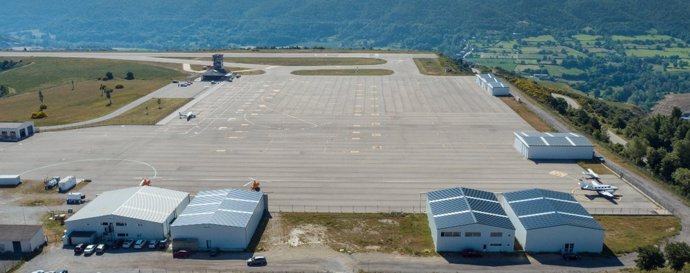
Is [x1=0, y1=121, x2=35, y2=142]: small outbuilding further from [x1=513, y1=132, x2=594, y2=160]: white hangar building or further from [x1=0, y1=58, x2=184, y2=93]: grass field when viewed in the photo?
[x1=513, y1=132, x2=594, y2=160]: white hangar building

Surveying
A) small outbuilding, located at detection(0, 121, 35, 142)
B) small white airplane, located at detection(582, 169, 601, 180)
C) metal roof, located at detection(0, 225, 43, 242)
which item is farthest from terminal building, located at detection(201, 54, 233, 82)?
small white airplane, located at detection(582, 169, 601, 180)

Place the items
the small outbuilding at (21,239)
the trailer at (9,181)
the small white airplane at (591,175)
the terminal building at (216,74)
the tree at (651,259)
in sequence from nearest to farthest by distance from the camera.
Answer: the tree at (651,259), the small outbuilding at (21,239), the trailer at (9,181), the small white airplane at (591,175), the terminal building at (216,74)

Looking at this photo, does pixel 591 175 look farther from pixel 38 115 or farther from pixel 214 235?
pixel 38 115

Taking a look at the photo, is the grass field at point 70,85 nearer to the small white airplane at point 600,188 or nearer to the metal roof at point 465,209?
the metal roof at point 465,209

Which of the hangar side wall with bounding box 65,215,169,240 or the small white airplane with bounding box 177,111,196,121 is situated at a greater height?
the small white airplane with bounding box 177,111,196,121

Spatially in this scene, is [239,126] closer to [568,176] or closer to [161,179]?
[161,179]

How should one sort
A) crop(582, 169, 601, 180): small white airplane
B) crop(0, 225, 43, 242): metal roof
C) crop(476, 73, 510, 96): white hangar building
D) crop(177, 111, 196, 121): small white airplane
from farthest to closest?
crop(476, 73, 510, 96): white hangar building, crop(177, 111, 196, 121): small white airplane, crop(582, 169, 601, 180): small white airplane, crop(0, 225, 43, 242): metal roof

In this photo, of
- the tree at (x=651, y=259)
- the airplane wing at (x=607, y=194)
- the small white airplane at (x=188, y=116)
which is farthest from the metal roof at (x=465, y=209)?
the small white airplane at (x=188, y=116)

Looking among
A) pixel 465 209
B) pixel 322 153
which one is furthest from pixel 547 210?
pixel 322 153
